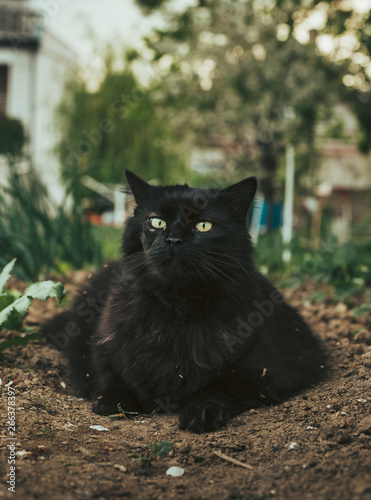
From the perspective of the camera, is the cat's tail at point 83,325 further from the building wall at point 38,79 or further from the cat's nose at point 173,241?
the building wall at point 38,79

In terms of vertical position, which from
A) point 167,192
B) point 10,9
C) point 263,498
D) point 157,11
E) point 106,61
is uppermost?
point 10,9

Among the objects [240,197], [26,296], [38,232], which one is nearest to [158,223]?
[240,197]

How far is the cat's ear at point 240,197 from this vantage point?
7.69ft

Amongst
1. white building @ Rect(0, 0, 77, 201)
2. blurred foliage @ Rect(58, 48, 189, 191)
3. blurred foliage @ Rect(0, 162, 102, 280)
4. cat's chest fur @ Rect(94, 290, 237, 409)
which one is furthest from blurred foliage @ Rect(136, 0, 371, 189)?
white building @ Rect(0, 0, 77, 201)

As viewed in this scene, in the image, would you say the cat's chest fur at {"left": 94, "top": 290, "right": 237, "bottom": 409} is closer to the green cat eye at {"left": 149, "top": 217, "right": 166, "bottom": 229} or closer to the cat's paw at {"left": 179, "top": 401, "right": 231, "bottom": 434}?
the cat's paw at {"left": 179, "top": 401, "right": 231, "bottom": 434}

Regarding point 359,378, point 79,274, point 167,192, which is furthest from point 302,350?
point 79,274

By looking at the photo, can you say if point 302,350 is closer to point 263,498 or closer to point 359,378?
point 359,378

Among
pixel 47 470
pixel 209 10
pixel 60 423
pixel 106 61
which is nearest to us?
pixel 47 470

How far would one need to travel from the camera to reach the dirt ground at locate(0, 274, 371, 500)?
1411 mm

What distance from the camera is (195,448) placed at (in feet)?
5.92

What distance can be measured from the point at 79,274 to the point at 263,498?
364cm

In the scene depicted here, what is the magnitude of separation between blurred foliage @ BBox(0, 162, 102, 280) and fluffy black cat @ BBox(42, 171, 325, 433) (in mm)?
1635

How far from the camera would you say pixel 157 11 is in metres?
7.71

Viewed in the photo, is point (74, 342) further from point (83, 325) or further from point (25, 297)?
point (25, 297)
